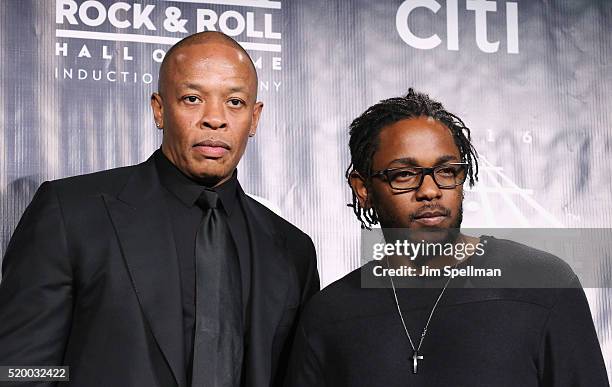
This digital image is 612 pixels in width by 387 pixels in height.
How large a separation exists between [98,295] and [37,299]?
0.39 feet

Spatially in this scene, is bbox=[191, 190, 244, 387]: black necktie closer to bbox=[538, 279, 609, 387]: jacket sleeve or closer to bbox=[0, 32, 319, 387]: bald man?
bbox=[0, 32, 319, 387]: bald man

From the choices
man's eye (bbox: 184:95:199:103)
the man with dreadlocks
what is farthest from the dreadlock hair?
man's eye (bbox: 184:95:199:103)

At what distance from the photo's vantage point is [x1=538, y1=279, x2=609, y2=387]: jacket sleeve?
1.53 m

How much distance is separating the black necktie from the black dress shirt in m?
0.02

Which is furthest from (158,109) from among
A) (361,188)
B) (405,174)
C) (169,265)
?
(405,174)

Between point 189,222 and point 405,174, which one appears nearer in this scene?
point 405,174

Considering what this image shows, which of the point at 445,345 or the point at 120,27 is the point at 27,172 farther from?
the point at 445,345

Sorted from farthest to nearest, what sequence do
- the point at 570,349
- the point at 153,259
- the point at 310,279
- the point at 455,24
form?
the point at 455,24, the point at 310,279, the point at 153,259, the point at 570,349

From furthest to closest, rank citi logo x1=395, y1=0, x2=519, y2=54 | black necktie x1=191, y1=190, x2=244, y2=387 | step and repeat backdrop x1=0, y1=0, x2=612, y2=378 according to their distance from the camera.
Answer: citi logo x1=395, y1=0, x2=519, y2=54 < step and repeat backdrop x1=0, y1=0, x2=612, y2=378 < black necktie x1=191, y1=190, x2=244, y2=387

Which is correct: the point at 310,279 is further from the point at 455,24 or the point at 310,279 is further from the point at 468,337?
the point at 455,24

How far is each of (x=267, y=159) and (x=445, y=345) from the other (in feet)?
3.00

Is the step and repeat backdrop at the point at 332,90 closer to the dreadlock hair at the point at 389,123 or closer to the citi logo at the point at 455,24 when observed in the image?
the citi logo at the point at 455,24

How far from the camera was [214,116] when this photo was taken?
184 cm

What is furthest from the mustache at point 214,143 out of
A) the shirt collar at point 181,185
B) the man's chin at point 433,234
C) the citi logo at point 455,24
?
the citi logo at point 455,24
